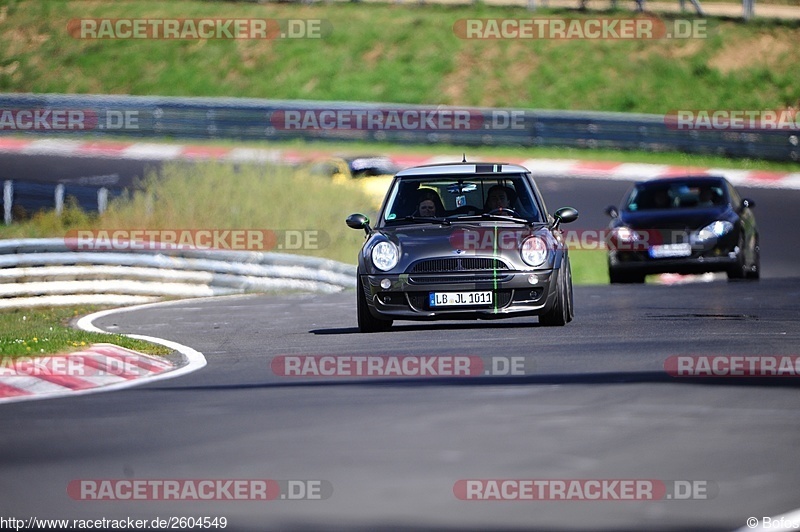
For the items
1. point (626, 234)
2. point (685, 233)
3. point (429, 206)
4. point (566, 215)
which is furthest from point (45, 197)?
point (566, 215)

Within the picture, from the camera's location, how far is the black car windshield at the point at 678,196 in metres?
20.3

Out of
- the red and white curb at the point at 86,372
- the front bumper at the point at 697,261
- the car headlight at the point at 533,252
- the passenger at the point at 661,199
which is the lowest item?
the red and white curb at the point at 86,372

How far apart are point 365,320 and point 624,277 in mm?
8081

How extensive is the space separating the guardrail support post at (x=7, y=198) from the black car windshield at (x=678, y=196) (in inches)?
414

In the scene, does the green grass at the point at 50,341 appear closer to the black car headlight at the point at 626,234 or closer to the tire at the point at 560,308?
the tire at the point at 560,308

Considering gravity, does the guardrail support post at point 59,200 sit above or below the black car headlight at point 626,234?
above

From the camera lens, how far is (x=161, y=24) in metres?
47.8

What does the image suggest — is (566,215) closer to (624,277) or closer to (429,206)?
(429,206)

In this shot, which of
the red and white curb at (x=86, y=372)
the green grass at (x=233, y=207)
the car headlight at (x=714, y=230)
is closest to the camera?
the red and white curb at (x=86, y=372)

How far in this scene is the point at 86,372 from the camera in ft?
36.3

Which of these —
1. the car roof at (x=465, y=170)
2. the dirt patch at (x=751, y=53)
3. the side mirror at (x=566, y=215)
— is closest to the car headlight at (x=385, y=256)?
the car roof at (x=465, y=170)

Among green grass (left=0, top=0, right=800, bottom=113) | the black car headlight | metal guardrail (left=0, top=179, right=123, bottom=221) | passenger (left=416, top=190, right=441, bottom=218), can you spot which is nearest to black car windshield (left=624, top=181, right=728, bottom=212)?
the black car headlight

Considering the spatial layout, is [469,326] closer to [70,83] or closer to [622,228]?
[622,228]

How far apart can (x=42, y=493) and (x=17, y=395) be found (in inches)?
150
